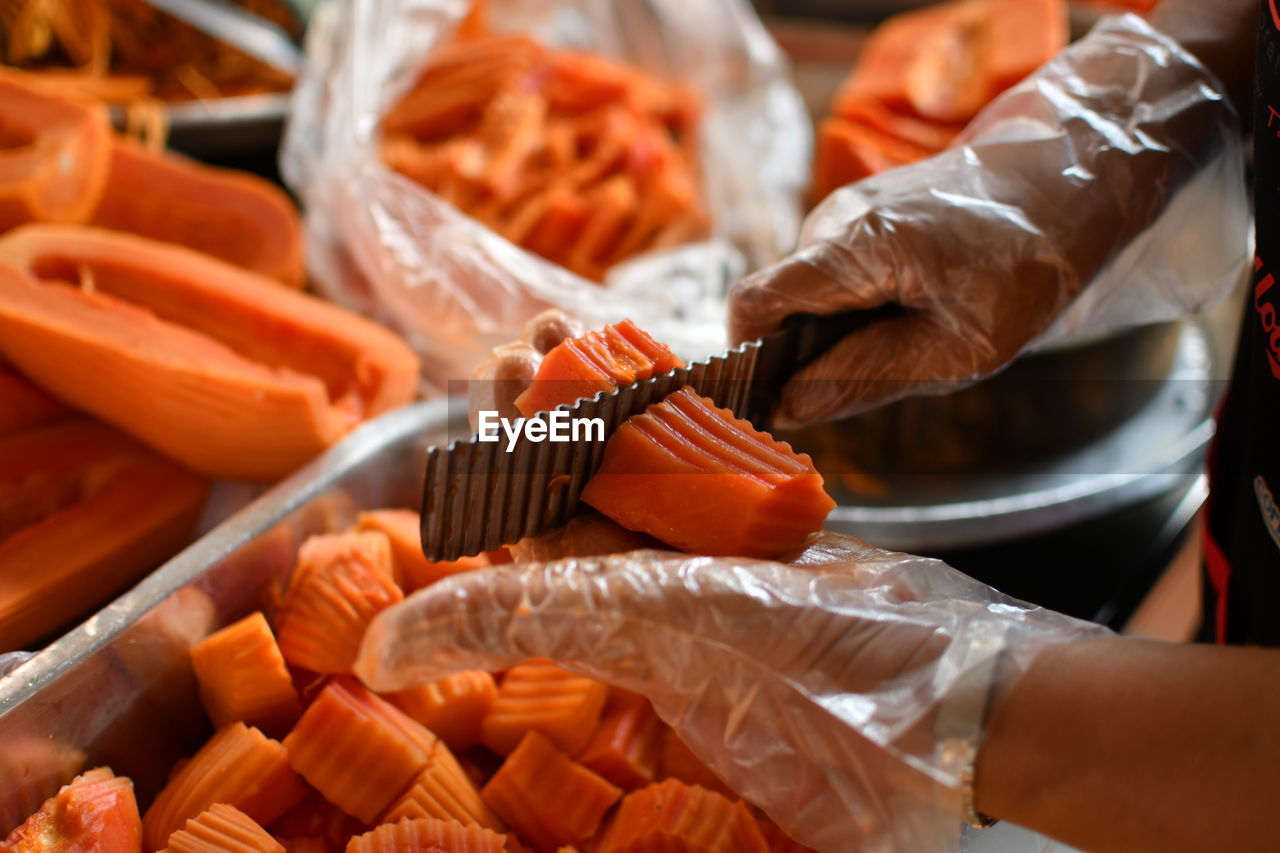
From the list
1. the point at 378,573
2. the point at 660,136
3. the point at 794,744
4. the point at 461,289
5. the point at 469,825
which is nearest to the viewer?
the point at 794,744

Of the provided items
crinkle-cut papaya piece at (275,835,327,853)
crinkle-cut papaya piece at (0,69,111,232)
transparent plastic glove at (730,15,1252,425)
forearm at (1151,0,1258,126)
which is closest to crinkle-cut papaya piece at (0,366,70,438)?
crinkle-cut papaya piece at (0,69,111,232)

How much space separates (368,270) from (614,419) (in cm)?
91

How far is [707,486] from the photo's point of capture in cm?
Answer: 82

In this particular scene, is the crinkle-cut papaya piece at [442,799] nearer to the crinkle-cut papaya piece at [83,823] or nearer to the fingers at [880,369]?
the crinkle-cut papaya piece at [83,823]

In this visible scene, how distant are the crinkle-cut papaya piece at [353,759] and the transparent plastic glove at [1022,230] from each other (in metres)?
0.56

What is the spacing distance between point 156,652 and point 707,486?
25.6 inches

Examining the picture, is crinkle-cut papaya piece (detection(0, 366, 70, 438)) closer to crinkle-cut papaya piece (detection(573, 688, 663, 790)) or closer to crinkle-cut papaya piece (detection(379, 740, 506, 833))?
crinkle-cut papaya piece (detection(379, 740, 506, 833))

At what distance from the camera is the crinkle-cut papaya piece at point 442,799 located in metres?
0.96

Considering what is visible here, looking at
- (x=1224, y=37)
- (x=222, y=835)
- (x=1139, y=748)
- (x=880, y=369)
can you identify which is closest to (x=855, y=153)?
(x=1224, y=37)

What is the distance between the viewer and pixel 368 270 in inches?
64.1

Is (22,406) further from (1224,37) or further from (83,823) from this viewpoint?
(1224,37)

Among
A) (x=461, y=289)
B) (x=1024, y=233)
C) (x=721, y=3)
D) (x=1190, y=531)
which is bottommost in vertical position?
(x=1190, y=531)

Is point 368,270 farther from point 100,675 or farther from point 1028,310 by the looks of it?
point 1028,310

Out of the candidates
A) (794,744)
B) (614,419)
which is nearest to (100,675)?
(614,419)
